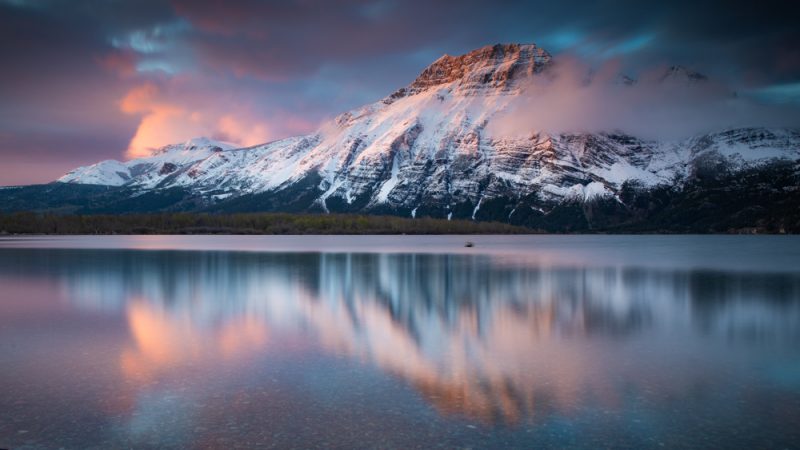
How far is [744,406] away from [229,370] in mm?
15307

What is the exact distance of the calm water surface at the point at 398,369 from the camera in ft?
47.7

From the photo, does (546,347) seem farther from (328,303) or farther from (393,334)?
(328,303)

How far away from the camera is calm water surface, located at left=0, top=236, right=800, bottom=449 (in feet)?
47.7

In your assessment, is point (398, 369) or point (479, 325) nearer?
point (398, 369)

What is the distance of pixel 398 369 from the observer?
20.7 metres

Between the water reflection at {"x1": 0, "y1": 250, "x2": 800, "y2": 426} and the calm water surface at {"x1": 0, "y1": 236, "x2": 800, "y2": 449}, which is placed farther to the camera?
the water reflection at {"x1": 0, "y1": 250, "x2": 800, "y2": 426}

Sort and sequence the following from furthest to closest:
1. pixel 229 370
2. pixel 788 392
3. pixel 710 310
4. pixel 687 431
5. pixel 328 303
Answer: pixel 328 303 < pixel 710 310 < pixel 229 370 < pixel 788 392 < pixel 687 431

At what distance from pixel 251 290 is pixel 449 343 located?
22.9 meters

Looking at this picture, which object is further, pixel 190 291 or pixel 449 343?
pixel 190 291

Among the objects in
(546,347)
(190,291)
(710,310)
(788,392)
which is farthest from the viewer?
(190,291)

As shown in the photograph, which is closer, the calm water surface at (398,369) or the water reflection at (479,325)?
the calm water surface at (398,369)

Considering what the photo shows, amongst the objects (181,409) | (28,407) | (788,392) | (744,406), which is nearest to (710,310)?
(788,392)

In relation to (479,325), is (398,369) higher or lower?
higher

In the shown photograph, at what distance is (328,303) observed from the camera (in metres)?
37.8
